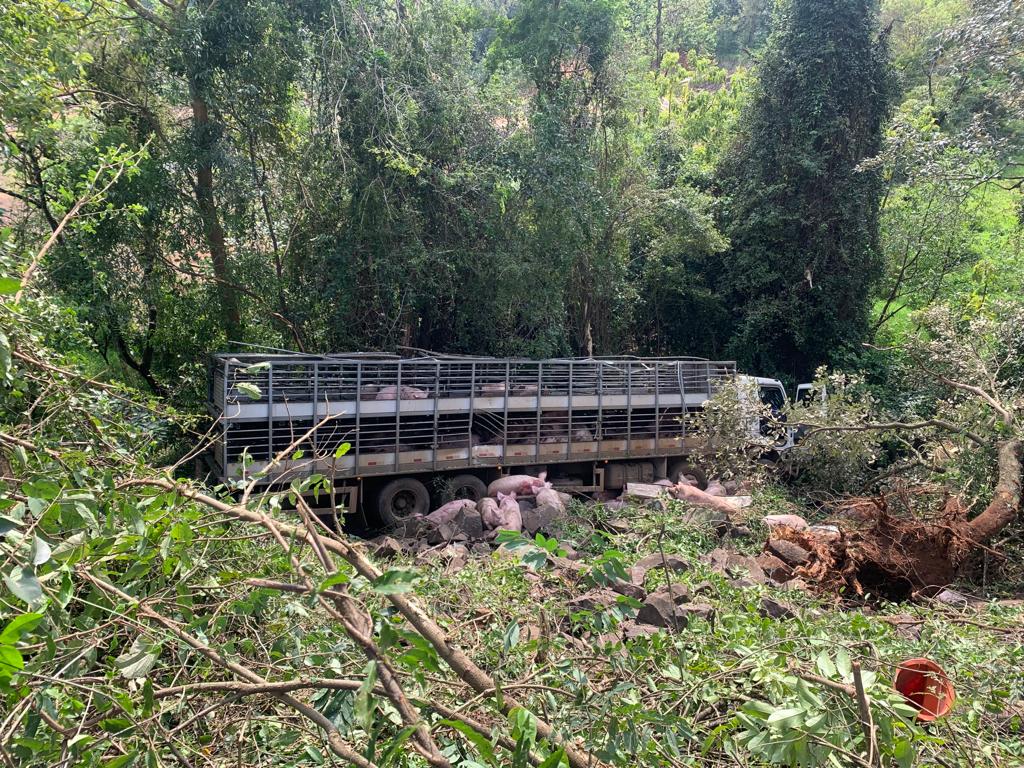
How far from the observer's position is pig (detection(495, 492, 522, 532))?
27.9 feet

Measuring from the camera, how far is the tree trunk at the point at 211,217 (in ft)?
33.0

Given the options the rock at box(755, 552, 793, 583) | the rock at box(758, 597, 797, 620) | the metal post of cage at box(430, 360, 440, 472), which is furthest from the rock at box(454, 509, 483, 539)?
the rock at box(758, 597, 797, 620)

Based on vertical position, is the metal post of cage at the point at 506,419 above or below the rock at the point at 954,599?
above

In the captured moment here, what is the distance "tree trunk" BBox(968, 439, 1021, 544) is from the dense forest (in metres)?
0.03

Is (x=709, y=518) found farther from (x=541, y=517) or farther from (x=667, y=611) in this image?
(x=667, y=611)

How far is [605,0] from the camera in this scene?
1219 cm

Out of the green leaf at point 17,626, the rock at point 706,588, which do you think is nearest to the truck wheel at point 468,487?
the rock at point 706,588

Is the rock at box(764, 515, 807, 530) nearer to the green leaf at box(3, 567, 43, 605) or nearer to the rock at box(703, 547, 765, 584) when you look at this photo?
the rock at box(703, 547, 765, 584)

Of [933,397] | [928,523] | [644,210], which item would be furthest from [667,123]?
[928,523]

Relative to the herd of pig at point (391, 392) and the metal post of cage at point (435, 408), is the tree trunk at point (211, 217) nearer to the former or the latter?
the herd of pig at point (391, 392)

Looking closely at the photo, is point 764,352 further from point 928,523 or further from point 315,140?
point 315,140

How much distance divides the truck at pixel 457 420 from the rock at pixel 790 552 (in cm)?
313

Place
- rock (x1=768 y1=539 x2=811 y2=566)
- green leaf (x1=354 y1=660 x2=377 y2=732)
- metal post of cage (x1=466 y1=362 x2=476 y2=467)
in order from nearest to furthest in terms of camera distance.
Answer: green leaf (x1=354 y1=660 x2=377 y2=732) < rock (x1=768 y1=539 x2=811 y2=566) < metal post of cage (x1=466 y1=362 x2=476 y2=467)

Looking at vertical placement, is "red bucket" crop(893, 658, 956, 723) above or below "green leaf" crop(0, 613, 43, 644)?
below
